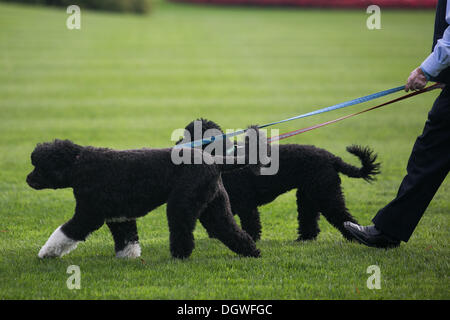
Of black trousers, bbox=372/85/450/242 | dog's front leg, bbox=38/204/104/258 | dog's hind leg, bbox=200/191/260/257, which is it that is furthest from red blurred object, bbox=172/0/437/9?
dog's front leg, bbox=38/204/104/258

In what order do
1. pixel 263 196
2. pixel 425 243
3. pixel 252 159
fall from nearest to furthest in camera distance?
pixel 252 159 < pixel 425 243 < pixel 263 196

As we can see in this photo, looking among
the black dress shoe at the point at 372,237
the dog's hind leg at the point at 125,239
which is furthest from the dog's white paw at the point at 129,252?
the black dress shoe at the point at 372,237

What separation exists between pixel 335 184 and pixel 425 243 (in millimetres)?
1028

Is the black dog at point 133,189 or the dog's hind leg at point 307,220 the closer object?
the black dog at point 133,189

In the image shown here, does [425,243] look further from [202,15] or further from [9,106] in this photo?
[202,15]

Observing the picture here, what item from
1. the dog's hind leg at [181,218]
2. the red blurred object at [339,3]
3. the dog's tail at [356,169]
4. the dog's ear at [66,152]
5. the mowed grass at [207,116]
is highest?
the red blurred object at [339,3]

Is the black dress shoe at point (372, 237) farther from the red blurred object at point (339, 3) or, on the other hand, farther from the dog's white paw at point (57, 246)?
the red blurred object at point (339, 3)

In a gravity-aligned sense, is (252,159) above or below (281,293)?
above

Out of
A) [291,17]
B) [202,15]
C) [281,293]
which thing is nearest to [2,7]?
[202,15]

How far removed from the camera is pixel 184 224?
5.15 m

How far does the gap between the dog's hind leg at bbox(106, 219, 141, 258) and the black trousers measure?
7.37 feet

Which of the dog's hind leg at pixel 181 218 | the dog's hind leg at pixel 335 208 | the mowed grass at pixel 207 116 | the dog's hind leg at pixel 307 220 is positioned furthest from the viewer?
the dog's hind leg at pixel 307 220

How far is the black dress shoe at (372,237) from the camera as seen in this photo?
17.8 feet

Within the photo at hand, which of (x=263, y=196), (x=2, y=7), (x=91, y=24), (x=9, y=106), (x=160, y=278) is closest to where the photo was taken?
(x=160, y=278)
